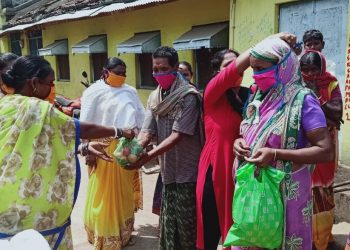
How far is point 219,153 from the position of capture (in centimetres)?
267

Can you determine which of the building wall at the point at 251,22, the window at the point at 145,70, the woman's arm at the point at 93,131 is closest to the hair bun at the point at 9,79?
the woman's arm at the point at 93,131

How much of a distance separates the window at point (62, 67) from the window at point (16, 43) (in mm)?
3538

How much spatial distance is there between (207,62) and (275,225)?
6.31 meters

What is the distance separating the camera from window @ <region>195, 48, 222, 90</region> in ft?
26.6

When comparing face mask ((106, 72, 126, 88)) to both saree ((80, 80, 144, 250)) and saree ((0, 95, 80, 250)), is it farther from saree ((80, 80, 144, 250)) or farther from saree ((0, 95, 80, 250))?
saree ((0, 95, 80, 250))

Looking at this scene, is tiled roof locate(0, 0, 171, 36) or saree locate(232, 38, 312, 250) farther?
tiled roof locate(0, 0, 171, 36)

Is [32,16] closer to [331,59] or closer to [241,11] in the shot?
[241,11]

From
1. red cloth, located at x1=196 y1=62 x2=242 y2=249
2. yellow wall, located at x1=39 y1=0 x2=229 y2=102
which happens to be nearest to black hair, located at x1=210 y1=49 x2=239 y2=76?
red cloth, located at x1=196 y1=62 x2=242 y2=249

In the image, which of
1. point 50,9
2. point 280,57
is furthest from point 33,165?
point 50,9

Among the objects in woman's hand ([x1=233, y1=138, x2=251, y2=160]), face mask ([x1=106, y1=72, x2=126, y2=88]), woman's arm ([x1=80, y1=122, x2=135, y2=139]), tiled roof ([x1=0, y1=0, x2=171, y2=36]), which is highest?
tiled roof ([x1=0, y1=0, x2=171, y2=36])

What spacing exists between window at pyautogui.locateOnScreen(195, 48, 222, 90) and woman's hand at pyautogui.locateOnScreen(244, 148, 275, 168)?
6014 millimetres

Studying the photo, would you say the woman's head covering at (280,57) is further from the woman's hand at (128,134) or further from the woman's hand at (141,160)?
the woman's hand at (141,160)

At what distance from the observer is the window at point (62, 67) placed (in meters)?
14.2

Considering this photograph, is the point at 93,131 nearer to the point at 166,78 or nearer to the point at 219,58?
the point at 166,78
